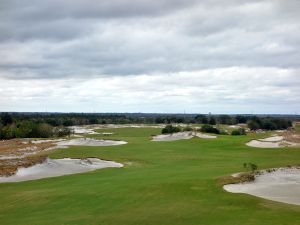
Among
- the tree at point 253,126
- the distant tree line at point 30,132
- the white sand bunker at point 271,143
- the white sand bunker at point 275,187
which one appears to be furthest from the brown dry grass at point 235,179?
the tree at point 253,126

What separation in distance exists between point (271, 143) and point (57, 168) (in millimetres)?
36324

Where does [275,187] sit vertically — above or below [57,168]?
above

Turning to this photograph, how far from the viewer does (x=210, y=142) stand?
74.1 metres

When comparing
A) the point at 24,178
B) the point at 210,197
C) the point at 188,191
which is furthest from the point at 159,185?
the point at 24,178

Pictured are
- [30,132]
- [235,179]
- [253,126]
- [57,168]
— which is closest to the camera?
[235,179]

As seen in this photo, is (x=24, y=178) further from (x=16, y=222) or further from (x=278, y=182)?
(x=278, y=182)

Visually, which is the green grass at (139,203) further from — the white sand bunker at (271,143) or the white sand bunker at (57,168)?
the white sand bunker at (271,143)

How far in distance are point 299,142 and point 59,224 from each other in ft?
178

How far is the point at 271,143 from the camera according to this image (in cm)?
6762

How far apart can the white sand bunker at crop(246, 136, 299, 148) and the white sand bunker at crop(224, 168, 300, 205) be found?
3130 cm

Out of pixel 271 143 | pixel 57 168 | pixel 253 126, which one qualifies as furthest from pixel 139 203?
pixel 253 126

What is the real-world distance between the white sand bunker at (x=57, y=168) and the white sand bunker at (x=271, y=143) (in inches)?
1042

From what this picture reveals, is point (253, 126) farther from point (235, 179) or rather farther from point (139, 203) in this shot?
point (139, 203)

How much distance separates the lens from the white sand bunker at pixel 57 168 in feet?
132
